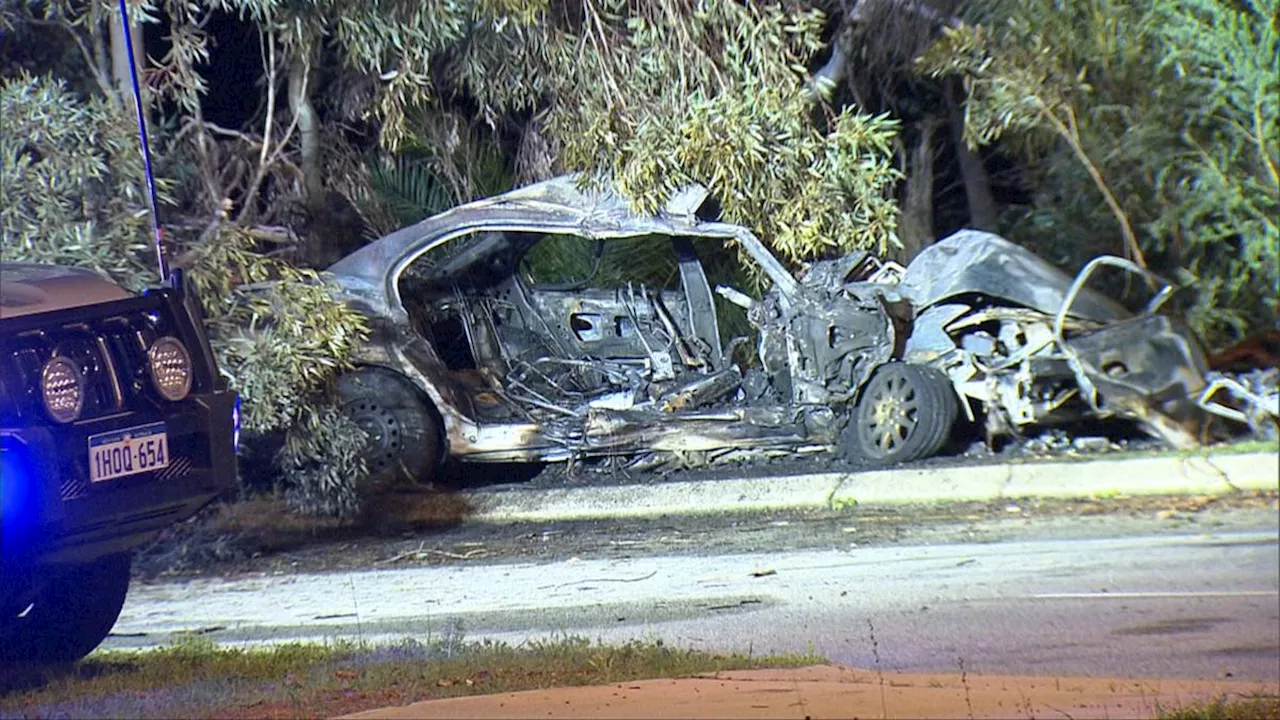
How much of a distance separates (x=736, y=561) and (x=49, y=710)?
3406 millimetres

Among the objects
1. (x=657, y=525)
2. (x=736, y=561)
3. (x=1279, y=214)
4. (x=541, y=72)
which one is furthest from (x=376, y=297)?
(x=1279, y=214)

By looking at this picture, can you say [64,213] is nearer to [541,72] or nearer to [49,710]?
[541,72]

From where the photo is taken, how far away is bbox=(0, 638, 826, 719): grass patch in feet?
18.5

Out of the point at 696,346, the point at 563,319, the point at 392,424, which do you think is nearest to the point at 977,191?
the point at 696,346

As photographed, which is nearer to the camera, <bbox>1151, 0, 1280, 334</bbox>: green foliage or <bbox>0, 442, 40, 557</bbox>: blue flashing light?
<bbox>0, 442, 40, 557</bbox>: blue flashing light

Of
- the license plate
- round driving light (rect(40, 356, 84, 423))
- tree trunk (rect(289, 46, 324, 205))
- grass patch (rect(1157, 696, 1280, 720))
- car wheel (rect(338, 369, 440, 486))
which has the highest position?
tree trunk (rect(289, 46, 324, 205))

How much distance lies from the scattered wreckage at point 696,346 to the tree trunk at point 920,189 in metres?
0.95

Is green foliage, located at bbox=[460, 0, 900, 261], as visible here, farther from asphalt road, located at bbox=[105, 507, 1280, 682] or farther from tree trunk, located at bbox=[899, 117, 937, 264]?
asphalt road, located at bbox=[105, 507, 1280, 682]

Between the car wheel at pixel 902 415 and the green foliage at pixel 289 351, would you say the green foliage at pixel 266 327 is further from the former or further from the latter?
the car wheel at pixel 902 415

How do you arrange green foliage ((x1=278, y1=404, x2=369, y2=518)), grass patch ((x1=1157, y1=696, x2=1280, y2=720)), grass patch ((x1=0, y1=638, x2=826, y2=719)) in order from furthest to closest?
1. green foliage ((x1=278, y1=404, x2=369, y2=518))
2. grass patch ((x1=0, y1=638, x2=826, y2=719))
3. grass patch ((x1=1157, y1=696, x2=1280, y2=720))

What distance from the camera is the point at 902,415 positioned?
9.05 m

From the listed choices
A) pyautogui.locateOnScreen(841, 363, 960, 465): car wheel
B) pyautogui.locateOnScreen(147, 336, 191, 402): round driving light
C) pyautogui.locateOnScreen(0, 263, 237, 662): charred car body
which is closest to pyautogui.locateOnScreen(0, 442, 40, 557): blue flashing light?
pyautogui.locateOnScreen(0, 263, 237, 662): charred car body

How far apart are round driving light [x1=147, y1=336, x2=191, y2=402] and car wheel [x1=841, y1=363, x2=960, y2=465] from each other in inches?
174

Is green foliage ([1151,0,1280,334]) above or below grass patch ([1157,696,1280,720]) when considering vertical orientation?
above
